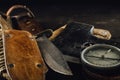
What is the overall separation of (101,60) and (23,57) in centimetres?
93

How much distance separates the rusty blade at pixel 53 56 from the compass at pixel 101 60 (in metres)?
0.27

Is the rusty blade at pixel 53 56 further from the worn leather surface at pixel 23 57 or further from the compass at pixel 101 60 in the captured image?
the compass at pixel 101 60

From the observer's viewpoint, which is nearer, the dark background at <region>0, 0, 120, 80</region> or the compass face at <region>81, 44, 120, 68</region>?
the compass face at <region>81, 44, 120, 68</region>

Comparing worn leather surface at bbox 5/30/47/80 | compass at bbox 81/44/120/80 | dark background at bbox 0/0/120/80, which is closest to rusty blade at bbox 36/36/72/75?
worn leather surface at bbox 5/30/47/80

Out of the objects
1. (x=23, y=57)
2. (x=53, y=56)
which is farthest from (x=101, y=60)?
(x=23, y=57)

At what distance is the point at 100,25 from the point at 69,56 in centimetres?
188

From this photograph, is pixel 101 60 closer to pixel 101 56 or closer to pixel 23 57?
pixel 101 56

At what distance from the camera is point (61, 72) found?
3.56 meters

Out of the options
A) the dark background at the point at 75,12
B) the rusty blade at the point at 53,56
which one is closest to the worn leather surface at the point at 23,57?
the rusty blade at the point at 53,56

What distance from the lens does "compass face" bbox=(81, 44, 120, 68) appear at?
331 cm

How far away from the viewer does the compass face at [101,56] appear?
331 centimetres

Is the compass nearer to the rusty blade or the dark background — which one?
the rusty blade

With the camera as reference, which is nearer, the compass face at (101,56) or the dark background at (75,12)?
the compass face at (101,56)

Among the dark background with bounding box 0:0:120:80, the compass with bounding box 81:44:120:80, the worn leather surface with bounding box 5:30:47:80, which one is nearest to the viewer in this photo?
the compass with bounding box 81:44:120:80
